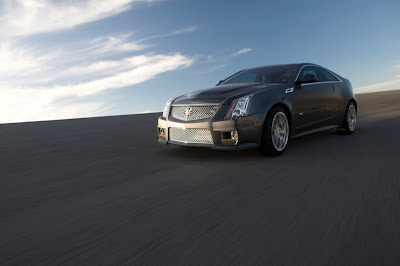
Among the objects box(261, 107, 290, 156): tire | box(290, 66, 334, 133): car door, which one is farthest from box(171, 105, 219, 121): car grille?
box(290, 66, 334, 133): car door

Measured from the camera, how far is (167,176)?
4.19 meters

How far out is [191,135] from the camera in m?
5.30

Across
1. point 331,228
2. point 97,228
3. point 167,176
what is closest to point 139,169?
point 167,176

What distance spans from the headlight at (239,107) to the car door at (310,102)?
43.8 inches

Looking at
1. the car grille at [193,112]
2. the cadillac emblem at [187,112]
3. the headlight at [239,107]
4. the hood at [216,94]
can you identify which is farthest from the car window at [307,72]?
the cadillac emblem at [187,112]

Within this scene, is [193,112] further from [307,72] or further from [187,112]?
[307,72]

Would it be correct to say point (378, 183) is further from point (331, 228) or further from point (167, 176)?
point (167, 176)

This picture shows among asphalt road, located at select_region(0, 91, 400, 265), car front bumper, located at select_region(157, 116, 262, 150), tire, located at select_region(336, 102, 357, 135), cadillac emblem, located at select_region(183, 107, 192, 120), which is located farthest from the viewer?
tire, located at select_region(336, 102, 357, 135)

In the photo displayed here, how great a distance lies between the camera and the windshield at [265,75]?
6230 millimetres

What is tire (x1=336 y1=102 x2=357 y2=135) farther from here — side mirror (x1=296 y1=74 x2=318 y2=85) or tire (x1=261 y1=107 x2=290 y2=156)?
tire (x1=261 y1=107 x2=290 y2=156)

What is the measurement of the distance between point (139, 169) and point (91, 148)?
8.13 feet

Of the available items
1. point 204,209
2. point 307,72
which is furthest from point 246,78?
point 204,209

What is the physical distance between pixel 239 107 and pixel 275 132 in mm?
773

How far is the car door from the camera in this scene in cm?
601
